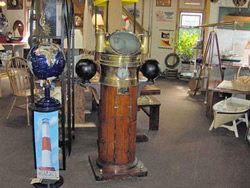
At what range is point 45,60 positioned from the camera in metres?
2.42

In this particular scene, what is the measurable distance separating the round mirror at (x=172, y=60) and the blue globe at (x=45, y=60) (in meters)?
7.36

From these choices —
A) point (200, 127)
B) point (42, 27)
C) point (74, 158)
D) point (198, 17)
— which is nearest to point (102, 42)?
point (42, 27)

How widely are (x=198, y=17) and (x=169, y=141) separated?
6430 millimetres

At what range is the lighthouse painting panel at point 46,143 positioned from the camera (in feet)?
8.50

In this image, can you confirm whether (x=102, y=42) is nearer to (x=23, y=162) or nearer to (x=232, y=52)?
(x=23, y=162)

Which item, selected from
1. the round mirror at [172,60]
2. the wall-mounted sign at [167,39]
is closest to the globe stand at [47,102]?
the round mirror at [172,60]

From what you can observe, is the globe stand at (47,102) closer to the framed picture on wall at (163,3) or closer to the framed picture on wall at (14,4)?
the framed picture on wall at (163,3)

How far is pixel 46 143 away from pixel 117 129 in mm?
667

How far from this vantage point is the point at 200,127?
464 centimetres

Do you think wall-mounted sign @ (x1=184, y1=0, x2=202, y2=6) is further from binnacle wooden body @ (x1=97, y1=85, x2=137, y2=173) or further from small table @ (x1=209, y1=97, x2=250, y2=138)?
binnacle wooden body @ (x1=97, y1=85, x2=137, y2=173)

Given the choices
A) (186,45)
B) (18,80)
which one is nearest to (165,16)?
(186,45)

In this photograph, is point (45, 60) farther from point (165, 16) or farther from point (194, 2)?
point (194, 2)

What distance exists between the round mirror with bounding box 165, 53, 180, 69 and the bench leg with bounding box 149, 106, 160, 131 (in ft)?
17.7

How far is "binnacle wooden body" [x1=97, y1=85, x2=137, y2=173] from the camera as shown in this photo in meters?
2.78
